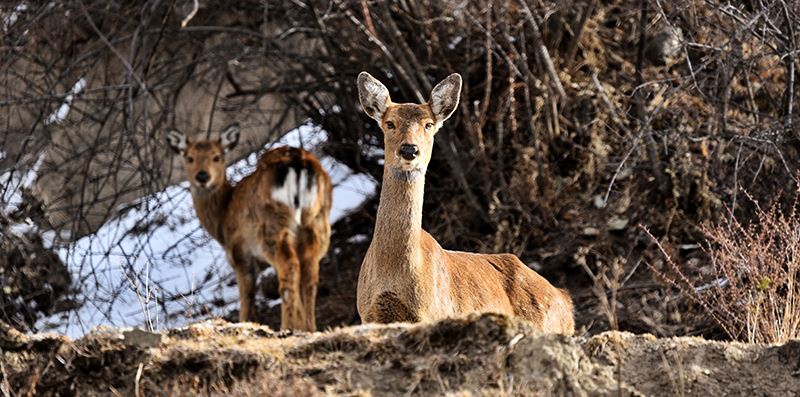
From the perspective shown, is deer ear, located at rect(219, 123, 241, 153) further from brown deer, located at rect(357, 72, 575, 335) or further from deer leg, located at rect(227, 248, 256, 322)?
brown deer, located at rect(357, 72, 575, 335)

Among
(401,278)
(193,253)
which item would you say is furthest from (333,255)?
(401,278)

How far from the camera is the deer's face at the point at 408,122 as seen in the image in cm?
759

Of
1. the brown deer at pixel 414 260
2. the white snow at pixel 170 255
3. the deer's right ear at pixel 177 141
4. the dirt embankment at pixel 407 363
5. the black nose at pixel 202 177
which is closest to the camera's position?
the dirt embankment at pixel 407 363

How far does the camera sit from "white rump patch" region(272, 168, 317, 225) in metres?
12.7

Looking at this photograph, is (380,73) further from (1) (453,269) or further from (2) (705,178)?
(1) (453,269)

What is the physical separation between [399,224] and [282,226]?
5342 mm

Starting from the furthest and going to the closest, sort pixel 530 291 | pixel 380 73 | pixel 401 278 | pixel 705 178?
pixel 380 73 → pixel 705 178 → pixel 530 291 → pixel 401 278

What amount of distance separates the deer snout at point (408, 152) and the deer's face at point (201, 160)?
6.23 metres

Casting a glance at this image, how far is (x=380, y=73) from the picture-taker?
14.2m

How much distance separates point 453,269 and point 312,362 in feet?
7.36

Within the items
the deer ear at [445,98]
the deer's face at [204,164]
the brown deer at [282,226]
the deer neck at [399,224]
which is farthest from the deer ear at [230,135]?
the deer neck at [399,224]

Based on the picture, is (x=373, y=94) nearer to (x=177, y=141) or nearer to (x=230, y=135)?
(x=177, y=141)

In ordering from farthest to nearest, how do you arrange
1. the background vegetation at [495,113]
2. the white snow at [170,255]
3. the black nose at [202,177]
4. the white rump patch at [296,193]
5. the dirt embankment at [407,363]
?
the black nose at [202,177]
the white snow at [170,255]
the white rump patch at [296,193]
the background vegetation at [495,113]
the dirt embankment at [407,363]

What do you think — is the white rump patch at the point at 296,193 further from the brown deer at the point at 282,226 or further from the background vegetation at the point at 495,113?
the background vegetation at the point at 495,113
